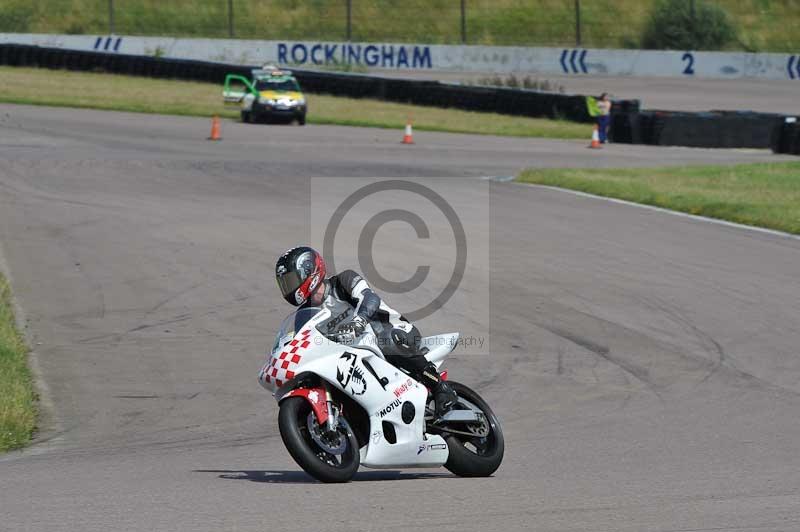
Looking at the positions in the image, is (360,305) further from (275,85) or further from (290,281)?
(275,85)

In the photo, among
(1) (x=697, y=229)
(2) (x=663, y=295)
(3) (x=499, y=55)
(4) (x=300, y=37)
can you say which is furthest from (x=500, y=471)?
(4) (x=300, y=37)

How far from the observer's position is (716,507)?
6156 millimetres

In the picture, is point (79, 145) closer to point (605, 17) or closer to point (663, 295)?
point (663, 295)

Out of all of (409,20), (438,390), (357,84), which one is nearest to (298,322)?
(438,390)

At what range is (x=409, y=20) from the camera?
200ft

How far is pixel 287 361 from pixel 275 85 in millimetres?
32983

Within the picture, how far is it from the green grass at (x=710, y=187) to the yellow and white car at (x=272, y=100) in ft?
44.6

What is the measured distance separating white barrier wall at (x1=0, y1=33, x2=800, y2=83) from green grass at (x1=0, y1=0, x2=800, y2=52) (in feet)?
6.58

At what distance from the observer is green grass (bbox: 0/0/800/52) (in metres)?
59.3

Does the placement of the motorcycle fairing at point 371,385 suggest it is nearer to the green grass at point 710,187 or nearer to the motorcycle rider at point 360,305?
the motorcycle rider at point 360,305

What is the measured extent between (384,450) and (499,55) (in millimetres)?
51195

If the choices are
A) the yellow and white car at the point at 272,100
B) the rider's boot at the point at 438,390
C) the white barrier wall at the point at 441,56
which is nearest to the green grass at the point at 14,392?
the rider's boot at the point at 438,390

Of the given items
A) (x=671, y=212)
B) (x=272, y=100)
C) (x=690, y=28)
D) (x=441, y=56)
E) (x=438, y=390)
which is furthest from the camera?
(x=690, y=28)

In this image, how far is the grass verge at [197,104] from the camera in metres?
39.2
